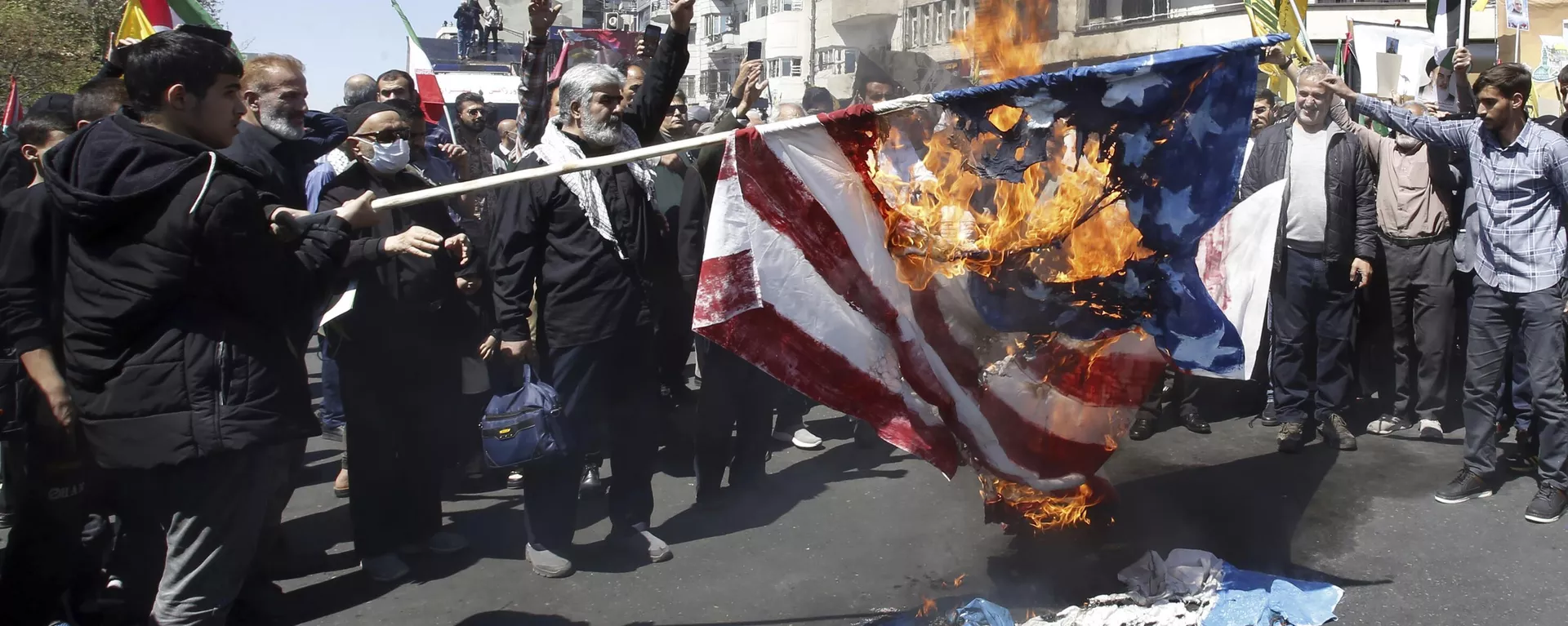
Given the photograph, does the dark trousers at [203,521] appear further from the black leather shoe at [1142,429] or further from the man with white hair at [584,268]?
the black leather shoe at [1142,429]

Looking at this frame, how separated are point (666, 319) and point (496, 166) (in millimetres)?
1582

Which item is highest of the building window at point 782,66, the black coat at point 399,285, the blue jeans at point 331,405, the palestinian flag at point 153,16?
the building window at point 782,66

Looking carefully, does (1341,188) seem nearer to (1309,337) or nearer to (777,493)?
(1309,337)

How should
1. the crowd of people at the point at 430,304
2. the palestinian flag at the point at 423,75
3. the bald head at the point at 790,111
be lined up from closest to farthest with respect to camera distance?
the crowd of people at the point at 430,304
the bald head at the point at 790,111
the palestinian flag at the point at 423,75

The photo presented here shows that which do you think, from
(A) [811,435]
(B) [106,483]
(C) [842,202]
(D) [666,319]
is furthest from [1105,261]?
(B) [106,483]

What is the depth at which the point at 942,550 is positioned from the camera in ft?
15.8

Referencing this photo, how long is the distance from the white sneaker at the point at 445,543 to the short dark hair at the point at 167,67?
2.68 m

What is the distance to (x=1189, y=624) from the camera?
3883 millimetres

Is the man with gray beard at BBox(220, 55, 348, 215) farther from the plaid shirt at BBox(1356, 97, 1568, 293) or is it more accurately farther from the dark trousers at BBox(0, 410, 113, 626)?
the plaid shirt at BBox(1356, 97, 1568, 293)

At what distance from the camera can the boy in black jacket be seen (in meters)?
2.84

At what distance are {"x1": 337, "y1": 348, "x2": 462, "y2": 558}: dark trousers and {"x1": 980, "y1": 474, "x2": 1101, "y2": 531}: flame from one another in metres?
2.53

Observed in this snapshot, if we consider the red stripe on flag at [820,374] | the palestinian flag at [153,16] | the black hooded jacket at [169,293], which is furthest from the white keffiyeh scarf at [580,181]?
the palestinian flag at [153,16]

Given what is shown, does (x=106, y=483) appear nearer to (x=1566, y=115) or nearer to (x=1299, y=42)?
(x=1299, y=42)

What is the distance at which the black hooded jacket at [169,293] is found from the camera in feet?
9.27
